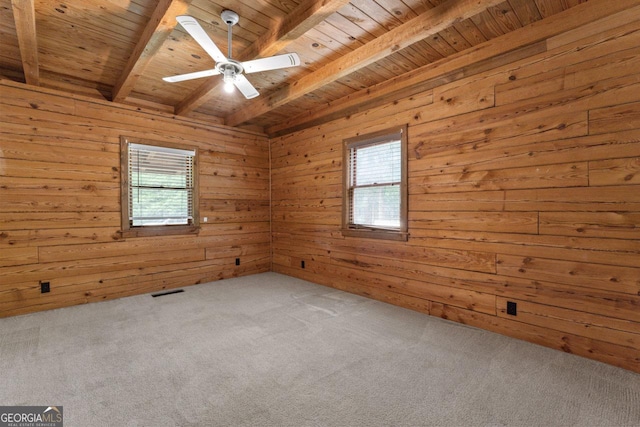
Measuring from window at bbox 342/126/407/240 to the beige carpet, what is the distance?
43.7 inches

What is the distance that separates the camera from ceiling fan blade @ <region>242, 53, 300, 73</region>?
7.78ft

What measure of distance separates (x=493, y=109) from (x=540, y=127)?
443mm

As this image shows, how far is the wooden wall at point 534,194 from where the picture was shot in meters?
2.22

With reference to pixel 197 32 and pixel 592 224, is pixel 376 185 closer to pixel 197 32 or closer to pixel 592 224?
pixel 592 224

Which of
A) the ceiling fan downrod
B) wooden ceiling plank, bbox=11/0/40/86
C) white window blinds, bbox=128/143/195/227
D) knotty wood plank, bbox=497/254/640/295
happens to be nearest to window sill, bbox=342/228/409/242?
knotty wood plank, bbox=497/254/640/295

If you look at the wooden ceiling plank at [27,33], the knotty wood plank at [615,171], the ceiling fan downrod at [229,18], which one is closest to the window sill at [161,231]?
the wooden ceiling plank at [27,33]

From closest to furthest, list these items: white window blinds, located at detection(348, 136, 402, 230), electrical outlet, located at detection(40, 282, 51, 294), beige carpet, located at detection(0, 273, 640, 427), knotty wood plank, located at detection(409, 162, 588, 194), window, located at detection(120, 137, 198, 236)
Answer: beige carpet, located at detection(0, 273, 640, 427) → knotty wood plank, located at detection(409, 162, 588, 194) → electrical outlet, located at detection(40, 282, 51, 294) → white window blinds, located at detection(348, 136, 402, 230) → window, located at detection(120, 137, 198, 236)

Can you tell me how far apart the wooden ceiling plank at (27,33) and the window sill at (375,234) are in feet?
12.0

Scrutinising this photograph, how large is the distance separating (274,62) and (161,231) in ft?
10.3

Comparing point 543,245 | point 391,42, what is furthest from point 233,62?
point 543,245

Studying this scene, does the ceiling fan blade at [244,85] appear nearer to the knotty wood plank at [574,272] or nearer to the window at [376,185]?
the window at [376,185]

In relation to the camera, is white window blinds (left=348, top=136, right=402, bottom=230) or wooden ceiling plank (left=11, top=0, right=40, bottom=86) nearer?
wooden ceiling plank (left=11, top=0, right=40, bottom=86)

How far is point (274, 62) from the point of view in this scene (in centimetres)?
245

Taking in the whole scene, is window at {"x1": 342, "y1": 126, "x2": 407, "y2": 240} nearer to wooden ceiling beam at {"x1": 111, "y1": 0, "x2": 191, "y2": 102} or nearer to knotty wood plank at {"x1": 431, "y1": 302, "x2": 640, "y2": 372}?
knotty wood plank at {"x1": 431, "y1": 302, "x2": 640, "y2": 372}
